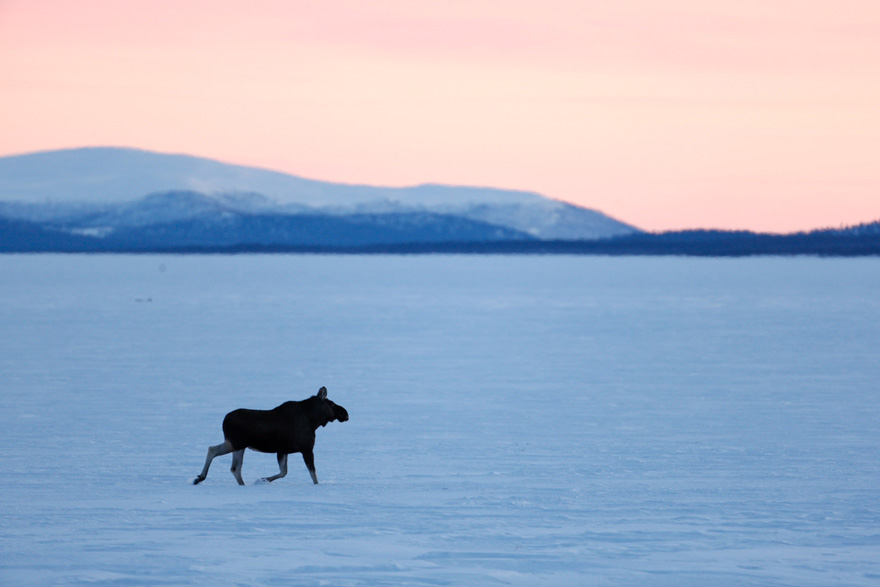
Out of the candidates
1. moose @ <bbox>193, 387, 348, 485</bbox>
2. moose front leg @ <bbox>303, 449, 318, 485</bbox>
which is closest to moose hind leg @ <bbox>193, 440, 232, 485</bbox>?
moose @ <bbox>193, 387, 348, 485</bbox>

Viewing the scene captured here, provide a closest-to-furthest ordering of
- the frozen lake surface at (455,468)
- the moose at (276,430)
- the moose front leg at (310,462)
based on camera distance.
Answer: the frozen lake surface at (455,468)
the moose at (276,430)
the moose front leg at (310,462)

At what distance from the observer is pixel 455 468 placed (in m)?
11.2

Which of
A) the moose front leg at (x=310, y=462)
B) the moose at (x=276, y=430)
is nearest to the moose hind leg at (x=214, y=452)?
the moose at (x=276, y=430)

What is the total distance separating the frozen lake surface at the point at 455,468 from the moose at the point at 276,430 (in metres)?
0.33

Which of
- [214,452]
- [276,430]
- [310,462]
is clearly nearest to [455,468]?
[310,462]

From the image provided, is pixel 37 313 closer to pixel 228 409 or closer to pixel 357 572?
pixel 228 409

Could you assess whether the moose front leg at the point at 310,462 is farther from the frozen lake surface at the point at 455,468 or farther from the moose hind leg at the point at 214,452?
the moose hind leg at the point at 214,452

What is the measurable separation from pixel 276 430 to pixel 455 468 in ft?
7.05

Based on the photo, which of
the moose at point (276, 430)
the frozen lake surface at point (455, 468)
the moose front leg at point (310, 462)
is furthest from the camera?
the moose front leg at point (310, 462)

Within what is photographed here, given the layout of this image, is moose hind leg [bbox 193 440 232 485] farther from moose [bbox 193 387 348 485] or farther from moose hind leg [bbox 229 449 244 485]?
moose hind leg [bbox 229 449 244 485]

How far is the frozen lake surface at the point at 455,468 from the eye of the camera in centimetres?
751

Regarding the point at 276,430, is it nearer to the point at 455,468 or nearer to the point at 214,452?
the point at 214,452

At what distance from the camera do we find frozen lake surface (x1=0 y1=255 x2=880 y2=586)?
296 inches

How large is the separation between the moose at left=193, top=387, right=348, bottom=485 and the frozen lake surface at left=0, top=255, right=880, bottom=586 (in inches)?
12.9
